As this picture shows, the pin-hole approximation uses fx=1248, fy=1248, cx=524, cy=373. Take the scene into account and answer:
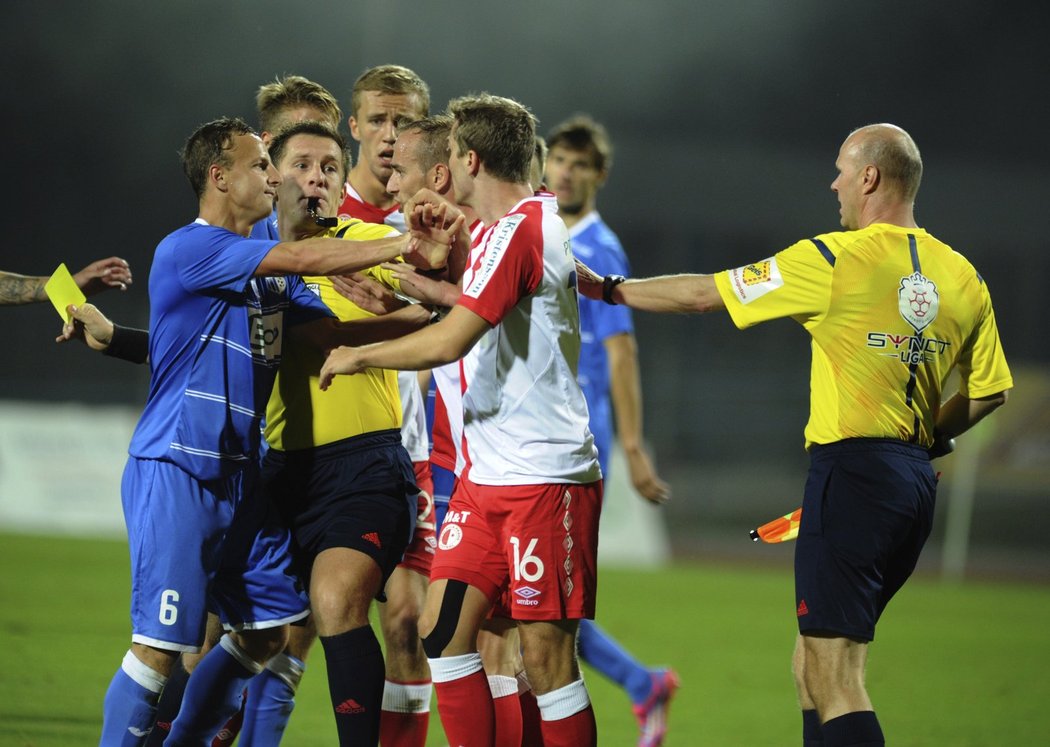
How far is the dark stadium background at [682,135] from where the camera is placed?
18422 mm

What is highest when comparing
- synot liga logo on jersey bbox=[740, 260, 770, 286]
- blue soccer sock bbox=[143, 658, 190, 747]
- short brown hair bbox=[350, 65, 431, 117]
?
short brown hair bbox=[350, 65, 431, 117]

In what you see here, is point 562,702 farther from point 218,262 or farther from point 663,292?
point 218,262

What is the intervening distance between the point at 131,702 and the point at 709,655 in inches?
216

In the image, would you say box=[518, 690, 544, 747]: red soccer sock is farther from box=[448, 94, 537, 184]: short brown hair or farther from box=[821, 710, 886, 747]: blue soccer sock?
box=[448, 94, 537, 184]: short brown hair

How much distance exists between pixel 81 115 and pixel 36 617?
16.7 meters

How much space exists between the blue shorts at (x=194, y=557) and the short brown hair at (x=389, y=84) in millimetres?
2076

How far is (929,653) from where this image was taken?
30.3ft

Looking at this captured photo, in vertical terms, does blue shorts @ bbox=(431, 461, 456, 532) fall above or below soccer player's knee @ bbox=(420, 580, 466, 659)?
above

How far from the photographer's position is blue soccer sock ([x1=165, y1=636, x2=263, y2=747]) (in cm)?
435

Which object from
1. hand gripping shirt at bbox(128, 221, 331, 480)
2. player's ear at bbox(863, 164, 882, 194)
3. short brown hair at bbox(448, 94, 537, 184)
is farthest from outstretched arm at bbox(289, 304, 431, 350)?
player's ear at bbox(863, 164, 882, 194)

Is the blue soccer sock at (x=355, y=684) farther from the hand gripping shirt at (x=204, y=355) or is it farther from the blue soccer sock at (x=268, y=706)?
→ the hand gripping shirt at (x=204, y=355)

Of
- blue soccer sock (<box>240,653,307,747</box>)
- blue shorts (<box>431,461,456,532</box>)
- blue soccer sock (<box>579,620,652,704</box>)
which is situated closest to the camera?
blue soccer sock (<box>240,653,307,747</box>)

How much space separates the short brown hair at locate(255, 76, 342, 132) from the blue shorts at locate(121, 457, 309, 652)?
5.95 feet

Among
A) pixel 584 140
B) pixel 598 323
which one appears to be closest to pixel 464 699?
pixel 598 323
